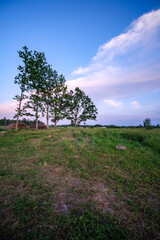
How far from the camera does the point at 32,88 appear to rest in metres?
18.4

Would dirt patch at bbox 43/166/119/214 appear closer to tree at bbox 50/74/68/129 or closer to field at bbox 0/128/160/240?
field at bbox 0/128/160/240

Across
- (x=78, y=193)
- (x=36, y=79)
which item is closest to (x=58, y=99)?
(x=36, y=79)

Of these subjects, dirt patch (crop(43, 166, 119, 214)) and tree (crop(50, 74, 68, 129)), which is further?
tree (crop(50, 74, 68, 129))

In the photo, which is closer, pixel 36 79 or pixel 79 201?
pixel 79 201

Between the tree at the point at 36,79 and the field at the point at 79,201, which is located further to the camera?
the tree at the point at 36,79

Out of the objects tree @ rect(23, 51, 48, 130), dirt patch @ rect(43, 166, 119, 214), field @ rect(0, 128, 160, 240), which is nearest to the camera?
field @ rect(0, 128, 160, 240)

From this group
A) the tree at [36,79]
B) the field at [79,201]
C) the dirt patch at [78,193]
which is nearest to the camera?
the field at [79,201]

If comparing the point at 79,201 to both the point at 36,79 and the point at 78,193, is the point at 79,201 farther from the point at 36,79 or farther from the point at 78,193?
the point at 36,79

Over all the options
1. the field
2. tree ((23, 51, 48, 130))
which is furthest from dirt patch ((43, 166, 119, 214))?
tree ((23, 51, 48, 130))

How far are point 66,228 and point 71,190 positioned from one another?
102 centimetres

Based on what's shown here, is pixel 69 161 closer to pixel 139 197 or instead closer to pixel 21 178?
pixel 21 178

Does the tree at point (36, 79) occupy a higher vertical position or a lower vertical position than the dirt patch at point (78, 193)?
higher

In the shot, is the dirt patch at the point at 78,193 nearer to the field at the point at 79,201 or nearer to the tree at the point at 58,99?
the field at the point at 79,201

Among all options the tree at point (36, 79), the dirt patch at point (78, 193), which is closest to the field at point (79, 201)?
the dirt patch at point (78, 193)
